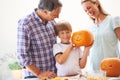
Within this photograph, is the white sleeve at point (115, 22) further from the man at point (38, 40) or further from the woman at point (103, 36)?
the man at point (38, 40)

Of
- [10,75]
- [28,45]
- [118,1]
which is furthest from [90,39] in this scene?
[10,75]

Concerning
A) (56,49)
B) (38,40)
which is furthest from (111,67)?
(38,40)

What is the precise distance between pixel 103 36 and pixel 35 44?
0.45 m

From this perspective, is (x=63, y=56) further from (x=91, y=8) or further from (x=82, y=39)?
(x=91, y=8)

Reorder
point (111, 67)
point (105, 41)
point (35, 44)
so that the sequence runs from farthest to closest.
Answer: point (105, 41) → point (35, 44) → point (111, 67)

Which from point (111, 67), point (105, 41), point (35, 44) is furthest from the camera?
point (105, 41)

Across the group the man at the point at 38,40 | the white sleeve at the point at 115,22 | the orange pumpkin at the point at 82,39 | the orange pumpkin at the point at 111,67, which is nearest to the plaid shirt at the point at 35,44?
the man at the point at 38,40

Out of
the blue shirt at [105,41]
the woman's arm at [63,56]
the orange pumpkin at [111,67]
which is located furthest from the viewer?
the blue shirt at [105,41]

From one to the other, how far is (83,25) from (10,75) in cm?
93

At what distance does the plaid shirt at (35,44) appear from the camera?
1329mm

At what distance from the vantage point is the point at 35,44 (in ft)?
4.46

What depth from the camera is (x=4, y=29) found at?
2826mm

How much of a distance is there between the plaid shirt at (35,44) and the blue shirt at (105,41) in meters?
0.32

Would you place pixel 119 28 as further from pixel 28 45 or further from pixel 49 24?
pixel 28 45
